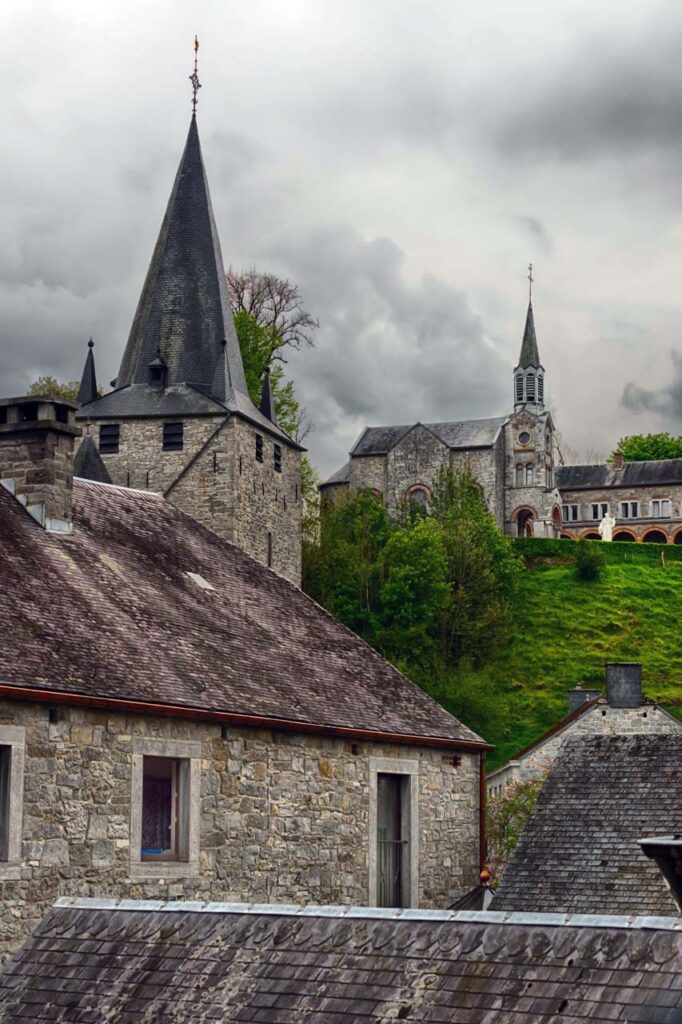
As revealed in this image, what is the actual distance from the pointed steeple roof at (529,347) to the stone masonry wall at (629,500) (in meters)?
A: 8.11

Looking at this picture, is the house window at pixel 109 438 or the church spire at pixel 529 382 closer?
the house window at pixel 109 438

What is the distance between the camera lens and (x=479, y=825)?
21.2 meters

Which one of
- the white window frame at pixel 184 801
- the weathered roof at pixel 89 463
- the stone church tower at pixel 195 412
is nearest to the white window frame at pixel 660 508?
the stone church tower at pixel 195 412

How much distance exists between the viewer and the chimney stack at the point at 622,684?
112 ft

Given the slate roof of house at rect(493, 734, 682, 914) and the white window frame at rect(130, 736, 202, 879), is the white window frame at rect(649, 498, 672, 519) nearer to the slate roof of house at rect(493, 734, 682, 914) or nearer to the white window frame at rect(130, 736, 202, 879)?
the slate roof of house at rect(493, 734, 682, 914)

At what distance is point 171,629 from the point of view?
1775 cm

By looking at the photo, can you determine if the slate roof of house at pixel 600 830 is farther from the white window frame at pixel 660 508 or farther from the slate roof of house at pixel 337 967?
the white window frame at pixel 660 508

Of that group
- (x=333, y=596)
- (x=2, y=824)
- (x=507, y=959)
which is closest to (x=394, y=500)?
(x=333, y=596)

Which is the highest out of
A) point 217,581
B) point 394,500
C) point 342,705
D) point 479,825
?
point 394,500

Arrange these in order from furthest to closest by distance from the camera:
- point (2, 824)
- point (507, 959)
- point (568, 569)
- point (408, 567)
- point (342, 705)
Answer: point (568, 569)
point (408, 567)
point (342, 705)
point (2, 824)
point (507, 959)

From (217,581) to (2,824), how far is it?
22.0 ft

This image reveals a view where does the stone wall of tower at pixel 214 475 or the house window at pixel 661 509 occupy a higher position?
the house window at pixel 661 509

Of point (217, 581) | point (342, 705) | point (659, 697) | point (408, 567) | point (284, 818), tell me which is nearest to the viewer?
point (284, 818)

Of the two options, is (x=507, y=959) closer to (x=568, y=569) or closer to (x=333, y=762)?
(x=333, y=762)
